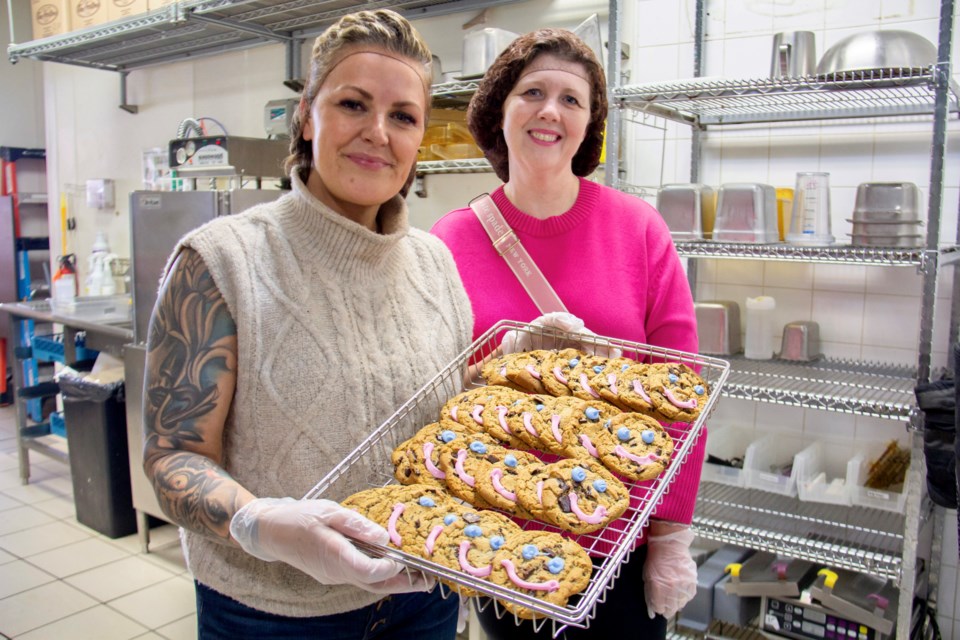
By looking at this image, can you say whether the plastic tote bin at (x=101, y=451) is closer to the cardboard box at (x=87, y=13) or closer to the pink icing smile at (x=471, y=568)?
the cardboard box at (x=87, y=13)

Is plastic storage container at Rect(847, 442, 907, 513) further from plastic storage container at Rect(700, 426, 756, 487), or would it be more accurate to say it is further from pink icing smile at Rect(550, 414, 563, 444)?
pink icing smile at Rect(550, 414, 563, 444)

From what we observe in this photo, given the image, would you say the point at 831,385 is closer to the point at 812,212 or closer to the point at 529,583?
the point at 812,212

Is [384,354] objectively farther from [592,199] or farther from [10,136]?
[10,136]

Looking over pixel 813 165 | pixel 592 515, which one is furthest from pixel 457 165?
pixel 592 515

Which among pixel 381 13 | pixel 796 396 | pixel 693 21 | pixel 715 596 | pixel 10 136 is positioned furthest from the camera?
pixel 10 136

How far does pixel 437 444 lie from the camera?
127 cm

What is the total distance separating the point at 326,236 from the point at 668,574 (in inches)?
35.8

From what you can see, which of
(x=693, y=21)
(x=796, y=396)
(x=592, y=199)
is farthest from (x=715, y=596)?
(x=693, y=21)

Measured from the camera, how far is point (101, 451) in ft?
11.9

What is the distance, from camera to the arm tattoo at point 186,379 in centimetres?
105

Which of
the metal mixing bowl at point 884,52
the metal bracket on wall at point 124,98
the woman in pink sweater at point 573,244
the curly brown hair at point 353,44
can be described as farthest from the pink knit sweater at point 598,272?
the metal bracket on wall at point 124,98

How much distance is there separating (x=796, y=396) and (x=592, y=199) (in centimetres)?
104

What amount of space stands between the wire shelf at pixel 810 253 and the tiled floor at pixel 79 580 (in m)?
2.36

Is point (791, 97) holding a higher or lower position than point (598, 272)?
higher
